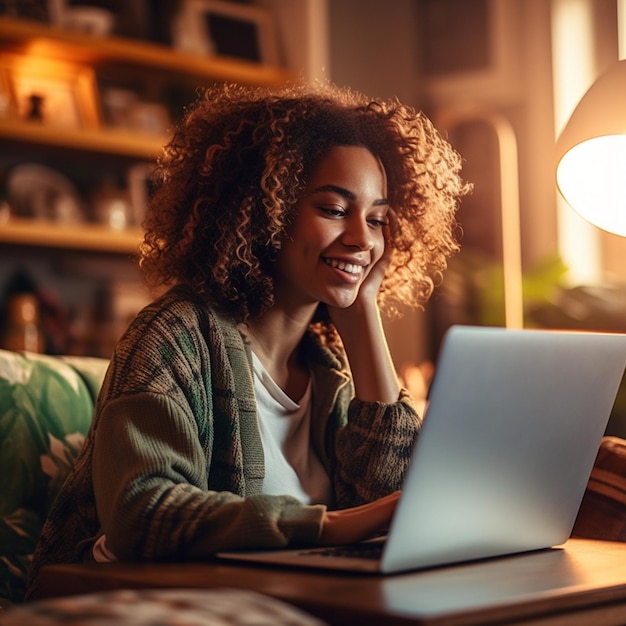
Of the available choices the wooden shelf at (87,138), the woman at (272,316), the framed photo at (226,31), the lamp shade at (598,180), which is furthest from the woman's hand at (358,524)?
the framed photo at (226,31)

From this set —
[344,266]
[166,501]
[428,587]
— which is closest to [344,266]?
[344,266]

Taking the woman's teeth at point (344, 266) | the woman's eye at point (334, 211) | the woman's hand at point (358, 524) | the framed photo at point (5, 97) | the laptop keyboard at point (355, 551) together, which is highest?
the framed photo at point (5, 97)

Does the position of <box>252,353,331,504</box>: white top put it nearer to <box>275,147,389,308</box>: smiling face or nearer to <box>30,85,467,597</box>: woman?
<box>30,85,467,597</box>: woman

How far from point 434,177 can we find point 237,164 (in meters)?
0.36

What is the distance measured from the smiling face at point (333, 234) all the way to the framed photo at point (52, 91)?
211cm

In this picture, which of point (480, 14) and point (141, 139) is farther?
point (480, 14)

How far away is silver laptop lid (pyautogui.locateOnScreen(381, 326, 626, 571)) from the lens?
985 millimetres

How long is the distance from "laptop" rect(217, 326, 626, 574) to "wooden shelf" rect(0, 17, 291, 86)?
8.57ft

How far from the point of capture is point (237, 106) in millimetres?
1677

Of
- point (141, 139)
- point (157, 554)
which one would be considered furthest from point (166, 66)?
point (157, 554)

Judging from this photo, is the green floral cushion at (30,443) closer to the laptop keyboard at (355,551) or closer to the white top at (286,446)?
the white top at (286,446)

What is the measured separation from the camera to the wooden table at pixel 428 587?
0.86 metres

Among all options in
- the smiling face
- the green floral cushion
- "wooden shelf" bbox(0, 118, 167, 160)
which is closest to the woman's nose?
the smiling face

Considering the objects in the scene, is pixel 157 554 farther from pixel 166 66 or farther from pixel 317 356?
pixel 166 66
